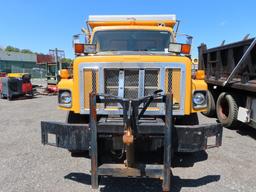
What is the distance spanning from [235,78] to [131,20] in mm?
3128

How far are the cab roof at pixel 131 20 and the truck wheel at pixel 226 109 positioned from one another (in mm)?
2612

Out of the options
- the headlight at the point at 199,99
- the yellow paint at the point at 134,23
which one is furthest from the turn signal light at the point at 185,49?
the yellow paint at the point at 134,23

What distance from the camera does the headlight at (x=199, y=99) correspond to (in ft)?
11.1

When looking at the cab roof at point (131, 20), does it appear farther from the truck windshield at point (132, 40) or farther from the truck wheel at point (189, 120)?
the truck wheel at point (189, 120)

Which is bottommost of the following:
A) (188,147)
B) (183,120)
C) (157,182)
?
(157,182)

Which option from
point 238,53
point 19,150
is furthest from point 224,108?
point 19,150

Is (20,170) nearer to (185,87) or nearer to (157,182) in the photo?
(157,182)

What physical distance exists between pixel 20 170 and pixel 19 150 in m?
1.01

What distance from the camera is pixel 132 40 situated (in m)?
4.40

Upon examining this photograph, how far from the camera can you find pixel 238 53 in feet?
19.5

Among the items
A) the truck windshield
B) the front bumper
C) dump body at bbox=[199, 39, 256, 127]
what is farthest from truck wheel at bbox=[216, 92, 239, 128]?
the front bumper

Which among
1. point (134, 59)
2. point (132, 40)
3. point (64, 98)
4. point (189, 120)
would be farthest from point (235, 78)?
point (64, 98)

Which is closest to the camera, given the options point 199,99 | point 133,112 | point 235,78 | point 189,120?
point 133,112

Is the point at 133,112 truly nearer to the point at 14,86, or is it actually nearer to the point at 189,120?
the point at 189,120
